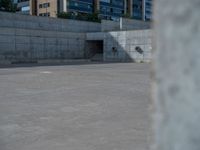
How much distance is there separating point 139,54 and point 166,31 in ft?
107

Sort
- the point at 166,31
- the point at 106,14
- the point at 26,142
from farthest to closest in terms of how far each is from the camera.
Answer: the point at 106,14, the point at 26,142, the point at 166,31

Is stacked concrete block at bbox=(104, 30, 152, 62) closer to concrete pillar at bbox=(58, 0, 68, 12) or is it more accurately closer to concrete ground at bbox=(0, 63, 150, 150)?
concrete ground at bbox=(0, 63, 150, 150)

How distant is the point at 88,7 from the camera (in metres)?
79.1

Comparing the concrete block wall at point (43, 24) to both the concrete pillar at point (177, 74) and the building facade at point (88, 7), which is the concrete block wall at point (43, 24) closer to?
the building facade at point (88, 7)

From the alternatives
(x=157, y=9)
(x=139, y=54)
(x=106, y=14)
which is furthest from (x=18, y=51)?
(x=106, y=14)

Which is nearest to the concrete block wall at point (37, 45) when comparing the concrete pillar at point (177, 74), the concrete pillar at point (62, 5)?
the concrete pillar at point (177, 74)

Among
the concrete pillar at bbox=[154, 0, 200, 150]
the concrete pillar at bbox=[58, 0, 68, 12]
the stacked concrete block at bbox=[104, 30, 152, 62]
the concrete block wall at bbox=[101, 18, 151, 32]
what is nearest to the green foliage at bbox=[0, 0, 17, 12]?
the concrete block wall at bbox=[101, 18, 151, 32]

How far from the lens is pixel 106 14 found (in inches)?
3241

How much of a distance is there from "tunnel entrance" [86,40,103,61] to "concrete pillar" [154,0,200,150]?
36686 mm

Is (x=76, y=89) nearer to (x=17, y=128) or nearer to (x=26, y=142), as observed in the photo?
(x=17, y=128)

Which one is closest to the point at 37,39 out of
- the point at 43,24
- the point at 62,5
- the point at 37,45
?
the point at 37,45

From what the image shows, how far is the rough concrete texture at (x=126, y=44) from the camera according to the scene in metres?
32.5

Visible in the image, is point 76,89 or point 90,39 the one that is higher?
point 90,39

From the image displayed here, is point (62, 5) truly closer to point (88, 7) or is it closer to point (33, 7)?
point (88, 7)
